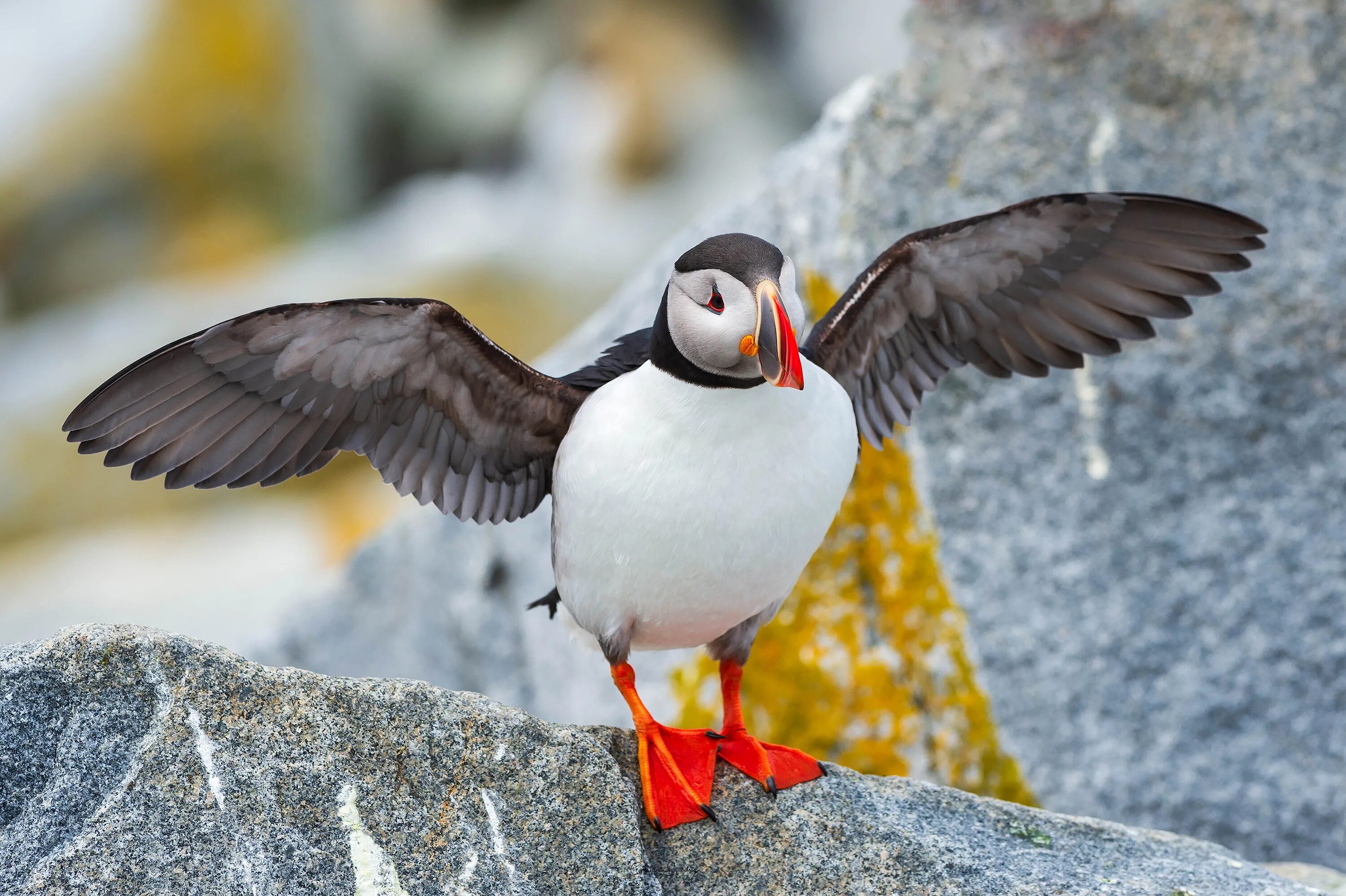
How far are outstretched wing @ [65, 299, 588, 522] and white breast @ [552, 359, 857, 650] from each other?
14.9 inches

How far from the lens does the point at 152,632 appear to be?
10.1ft

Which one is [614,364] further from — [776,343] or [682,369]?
[776,343]

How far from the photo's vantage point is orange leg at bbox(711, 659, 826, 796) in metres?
3.63

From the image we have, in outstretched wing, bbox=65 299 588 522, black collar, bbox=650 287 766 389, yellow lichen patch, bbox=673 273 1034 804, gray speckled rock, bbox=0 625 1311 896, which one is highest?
outstretched wing, bbox=65 299 588 522

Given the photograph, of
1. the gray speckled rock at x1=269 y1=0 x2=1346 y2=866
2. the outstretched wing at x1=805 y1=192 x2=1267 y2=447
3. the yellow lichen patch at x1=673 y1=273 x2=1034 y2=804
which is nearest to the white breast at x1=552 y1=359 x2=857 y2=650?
the outstretched wing at x1=805 y1=192 x2=1267 y2=447

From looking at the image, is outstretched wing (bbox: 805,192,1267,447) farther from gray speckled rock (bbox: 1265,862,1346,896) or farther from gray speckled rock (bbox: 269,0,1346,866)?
gray speckled rock (bbox: 1265,862,1346,896)

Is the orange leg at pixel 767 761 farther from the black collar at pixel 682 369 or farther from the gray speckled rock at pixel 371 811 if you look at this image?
the black collar at pixel 682 369

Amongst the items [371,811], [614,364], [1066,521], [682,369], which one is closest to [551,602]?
[614,364]

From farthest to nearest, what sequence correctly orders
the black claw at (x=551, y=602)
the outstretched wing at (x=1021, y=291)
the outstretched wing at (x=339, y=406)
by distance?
the black claw at (x=551, y=602) < the outstretched wing at (x=1021, y=291) < the outstretched wing at (x=339, y=406)

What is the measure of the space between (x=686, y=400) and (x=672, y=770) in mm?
1002

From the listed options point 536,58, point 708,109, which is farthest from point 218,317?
point 708,109

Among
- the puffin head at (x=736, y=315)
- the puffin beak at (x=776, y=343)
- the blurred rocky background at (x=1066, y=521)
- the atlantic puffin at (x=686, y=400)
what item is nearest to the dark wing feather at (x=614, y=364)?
the atlantic puffin at (x=686, y=400)

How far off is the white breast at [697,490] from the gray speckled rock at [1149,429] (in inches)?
67.2

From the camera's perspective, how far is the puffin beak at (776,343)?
3154mm
